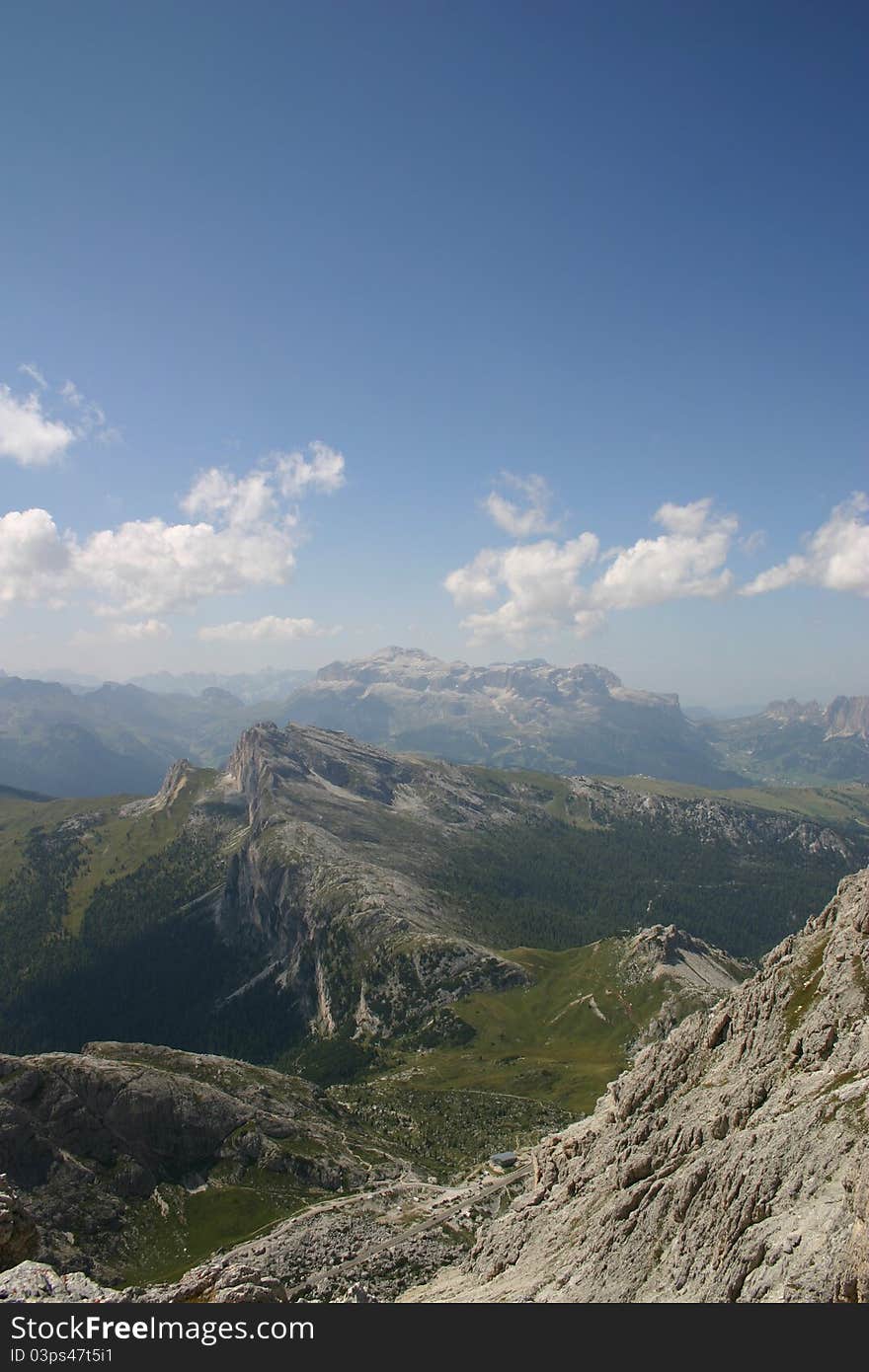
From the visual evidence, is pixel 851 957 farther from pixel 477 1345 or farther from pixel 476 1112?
pixel 476 1112

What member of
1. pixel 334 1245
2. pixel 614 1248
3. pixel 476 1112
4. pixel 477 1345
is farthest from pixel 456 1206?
pixel 477 1345

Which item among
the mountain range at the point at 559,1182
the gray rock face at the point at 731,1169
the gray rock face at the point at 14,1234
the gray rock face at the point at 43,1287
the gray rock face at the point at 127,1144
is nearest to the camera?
the gray rock face at the point at 731,1169

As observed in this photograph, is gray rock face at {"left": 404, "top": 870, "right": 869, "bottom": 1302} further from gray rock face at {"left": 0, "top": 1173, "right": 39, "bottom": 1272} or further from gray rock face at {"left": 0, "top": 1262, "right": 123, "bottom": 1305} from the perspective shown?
gray rock face at {"left": 0, "top": 1173, "right": 39, "bottom": 1272}

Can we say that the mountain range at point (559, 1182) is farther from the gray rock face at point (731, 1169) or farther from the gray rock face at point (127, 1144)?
the gray rock face at point (127, 1144)

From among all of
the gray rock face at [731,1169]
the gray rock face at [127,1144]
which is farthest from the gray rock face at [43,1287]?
the gray rock face at [127,1144]

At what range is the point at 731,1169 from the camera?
4322 centimetres

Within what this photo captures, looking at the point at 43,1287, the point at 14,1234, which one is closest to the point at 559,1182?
the point at 43,1287

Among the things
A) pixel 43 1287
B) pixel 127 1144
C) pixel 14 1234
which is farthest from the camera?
pixel 127 1144

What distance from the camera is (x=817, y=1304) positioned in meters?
29.6

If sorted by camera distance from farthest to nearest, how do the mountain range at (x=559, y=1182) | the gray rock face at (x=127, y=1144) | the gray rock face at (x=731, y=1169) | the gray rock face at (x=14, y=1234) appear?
the gray rock face at (x=127, y=1144) → the gray rock face at (x=14, y=1234) → the mountain range at (x=559, y=1182) → the gray rock face at (x=731, y=1169)

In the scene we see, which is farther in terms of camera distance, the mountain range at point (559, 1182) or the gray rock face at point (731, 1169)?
the mountain range at point (559, 1182)

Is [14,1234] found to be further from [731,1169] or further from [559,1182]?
[731,1169]

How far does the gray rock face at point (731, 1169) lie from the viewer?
3534cm

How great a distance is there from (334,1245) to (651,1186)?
186ft
